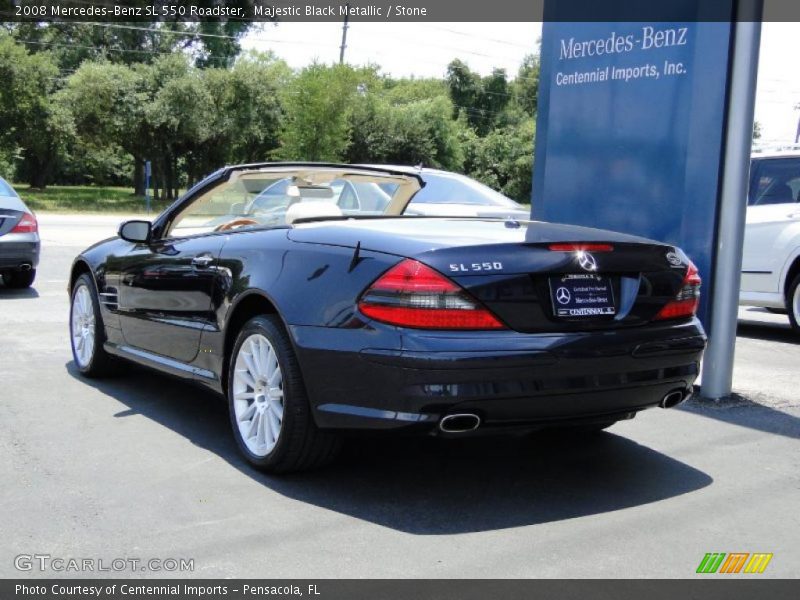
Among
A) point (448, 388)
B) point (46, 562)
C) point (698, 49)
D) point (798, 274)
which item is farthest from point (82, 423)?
point (798, 274)

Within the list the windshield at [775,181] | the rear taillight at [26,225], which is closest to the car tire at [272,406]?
the windshield at [775,181]

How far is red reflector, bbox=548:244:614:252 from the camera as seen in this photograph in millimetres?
4012

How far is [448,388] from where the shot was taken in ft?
12.1

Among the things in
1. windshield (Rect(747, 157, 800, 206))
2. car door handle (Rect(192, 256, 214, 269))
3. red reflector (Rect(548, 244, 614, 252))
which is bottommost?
car door handle (Rect(192, 256, 214, 269))

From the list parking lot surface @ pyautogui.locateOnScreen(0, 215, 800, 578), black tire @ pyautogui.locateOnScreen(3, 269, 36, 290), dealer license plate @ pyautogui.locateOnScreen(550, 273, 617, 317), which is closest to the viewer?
parking lot surface @ pyautogui.locateOnScreen(0, 215, 800, 578)

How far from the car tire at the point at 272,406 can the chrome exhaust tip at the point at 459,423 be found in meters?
0.61

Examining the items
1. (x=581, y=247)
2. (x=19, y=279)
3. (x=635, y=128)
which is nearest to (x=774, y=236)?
(x=635, y=128)

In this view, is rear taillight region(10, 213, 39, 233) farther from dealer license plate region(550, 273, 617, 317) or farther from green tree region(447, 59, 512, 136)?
green tree region(447, 59, 512, 136)

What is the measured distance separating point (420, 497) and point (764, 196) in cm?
677

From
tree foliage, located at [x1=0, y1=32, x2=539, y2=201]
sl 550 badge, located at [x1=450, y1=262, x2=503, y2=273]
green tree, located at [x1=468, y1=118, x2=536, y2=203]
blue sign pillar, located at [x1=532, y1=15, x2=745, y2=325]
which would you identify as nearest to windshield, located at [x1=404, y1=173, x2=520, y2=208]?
blue sign pillar, located at [x1=532, y1=15, x2=745, y2=325]

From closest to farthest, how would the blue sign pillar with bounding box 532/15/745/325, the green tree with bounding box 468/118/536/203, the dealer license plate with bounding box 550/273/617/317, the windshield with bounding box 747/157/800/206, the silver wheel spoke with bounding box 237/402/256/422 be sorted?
1. the dealer license plate with bounding box 550/273/617/317
2. the silver wheel spoke with bounding box 237/402/256/422
3. the blue sign pillar with bounding box 532/15/745/325
4. the windshield with bounding box 747/157/800/206
5. the green tree with bounding box 468/118/536/203

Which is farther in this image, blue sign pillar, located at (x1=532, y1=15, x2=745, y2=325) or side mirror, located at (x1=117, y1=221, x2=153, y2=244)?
blue sign pillar, located at (x1=532, y1=15, x2=745, y2=325)

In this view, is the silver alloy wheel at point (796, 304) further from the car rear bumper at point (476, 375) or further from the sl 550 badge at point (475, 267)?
the sl 550 badge at point (475, 267)

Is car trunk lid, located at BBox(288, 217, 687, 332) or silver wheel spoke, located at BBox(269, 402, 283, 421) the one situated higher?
car trunk lid, located at BBox(288, 217, 687, 332)
